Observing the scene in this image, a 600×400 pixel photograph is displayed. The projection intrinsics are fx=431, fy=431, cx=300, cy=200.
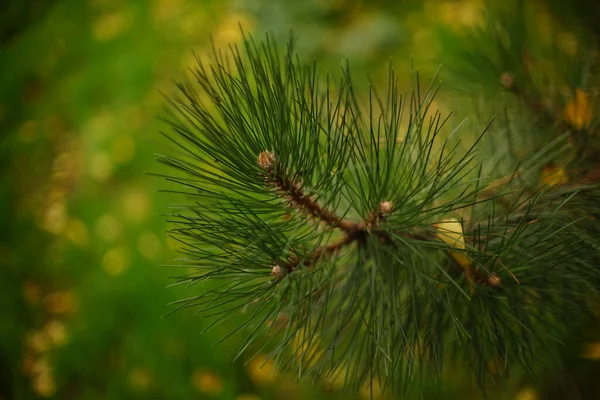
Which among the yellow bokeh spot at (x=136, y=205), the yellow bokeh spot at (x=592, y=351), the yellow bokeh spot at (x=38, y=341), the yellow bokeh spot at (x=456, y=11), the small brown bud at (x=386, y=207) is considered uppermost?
the yellow bokeh spot at (x=456, y=11)

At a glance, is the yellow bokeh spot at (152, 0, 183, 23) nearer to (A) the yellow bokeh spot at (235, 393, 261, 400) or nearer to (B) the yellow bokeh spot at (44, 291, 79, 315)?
(B) the yellow bokeh spot at (44, 291, 79, 315)

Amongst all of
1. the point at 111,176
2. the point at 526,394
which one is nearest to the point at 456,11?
the point at 526,394

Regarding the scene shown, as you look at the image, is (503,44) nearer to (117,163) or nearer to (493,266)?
(493,266)

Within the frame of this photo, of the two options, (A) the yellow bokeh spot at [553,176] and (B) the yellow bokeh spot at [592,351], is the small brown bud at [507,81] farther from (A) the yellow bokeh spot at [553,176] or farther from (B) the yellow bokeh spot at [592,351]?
(B) the yellow bokeh spot at [592,351]

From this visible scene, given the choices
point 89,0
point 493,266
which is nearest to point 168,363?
point 493,266

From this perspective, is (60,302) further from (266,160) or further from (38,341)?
(266,160)

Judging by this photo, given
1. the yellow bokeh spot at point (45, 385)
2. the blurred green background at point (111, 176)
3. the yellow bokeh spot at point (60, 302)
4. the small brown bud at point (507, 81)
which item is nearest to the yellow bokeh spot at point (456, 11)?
the blurred green background at point (111, 176)
